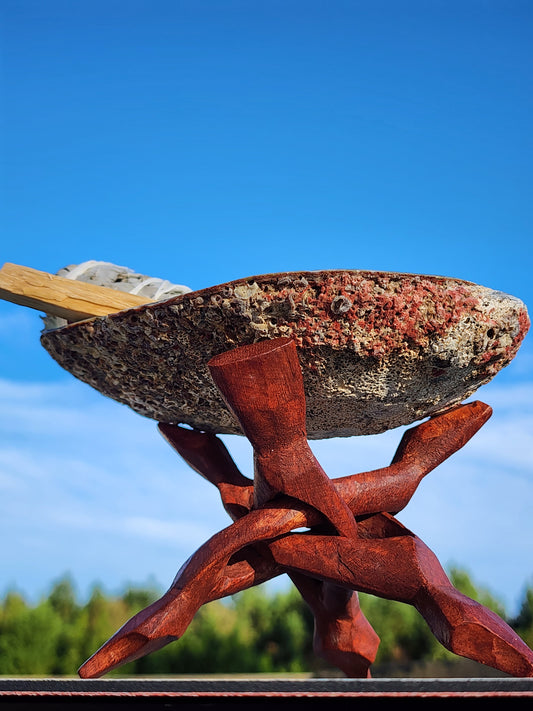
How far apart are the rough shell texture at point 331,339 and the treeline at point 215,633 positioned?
12.6ft

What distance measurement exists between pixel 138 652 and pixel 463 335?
1.44m

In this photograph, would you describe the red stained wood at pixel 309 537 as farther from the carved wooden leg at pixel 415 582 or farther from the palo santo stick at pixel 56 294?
the palo santo stick at pixel 56 294

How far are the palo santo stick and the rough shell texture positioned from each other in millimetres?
67

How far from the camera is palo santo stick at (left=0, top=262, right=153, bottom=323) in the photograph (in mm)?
2441

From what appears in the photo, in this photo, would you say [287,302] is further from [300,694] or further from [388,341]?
[300,694]

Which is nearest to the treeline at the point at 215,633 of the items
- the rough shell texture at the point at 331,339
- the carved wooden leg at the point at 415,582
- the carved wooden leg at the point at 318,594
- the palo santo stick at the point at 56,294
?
the carved wooden leg at the point at 318,594

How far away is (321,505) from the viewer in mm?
2428

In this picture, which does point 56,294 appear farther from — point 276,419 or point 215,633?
point 215,633

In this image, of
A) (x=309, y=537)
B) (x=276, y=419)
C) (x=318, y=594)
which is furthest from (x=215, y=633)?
(x=276, y=419)

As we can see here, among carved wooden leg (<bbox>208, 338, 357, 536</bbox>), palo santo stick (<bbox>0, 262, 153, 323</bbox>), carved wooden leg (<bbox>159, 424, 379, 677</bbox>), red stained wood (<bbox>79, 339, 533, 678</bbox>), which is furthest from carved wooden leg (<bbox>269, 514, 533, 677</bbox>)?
palo santo stick (<bbox>0, 262, 153, 323</bbox>)

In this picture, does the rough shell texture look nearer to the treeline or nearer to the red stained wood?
the red stained wood

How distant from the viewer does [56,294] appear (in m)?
2.47

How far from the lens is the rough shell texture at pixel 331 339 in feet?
7.29
